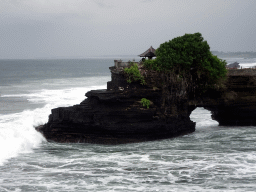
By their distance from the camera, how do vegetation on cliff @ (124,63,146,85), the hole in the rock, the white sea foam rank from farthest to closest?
the hole in the rock < vegetation on cliff @ (124,63,146,85) < the white sea foam

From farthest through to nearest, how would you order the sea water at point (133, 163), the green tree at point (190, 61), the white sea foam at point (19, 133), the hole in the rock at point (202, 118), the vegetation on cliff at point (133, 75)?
the hole in the rock at point (202, 118) < the green tree at point (190, 61) < the vegetation on cliff at point (133, 75) < the white sea foam at point (19, 133) < the sea water at point (133, 163)

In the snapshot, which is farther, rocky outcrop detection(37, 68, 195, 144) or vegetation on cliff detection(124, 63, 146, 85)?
vegetation on cliff detection(124, 63, 146, 85)

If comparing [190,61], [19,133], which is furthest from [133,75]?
[19,133]

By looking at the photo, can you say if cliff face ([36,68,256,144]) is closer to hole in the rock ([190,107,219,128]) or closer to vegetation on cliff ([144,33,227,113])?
vegetation on cliff ([144,33,227,113])

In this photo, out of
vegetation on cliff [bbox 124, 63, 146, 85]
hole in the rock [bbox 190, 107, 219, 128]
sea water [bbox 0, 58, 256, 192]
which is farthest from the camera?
hole in the rock [bbox 190, 107, 219, 128]

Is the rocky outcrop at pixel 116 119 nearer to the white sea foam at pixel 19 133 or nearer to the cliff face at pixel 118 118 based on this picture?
the cliff face at pixel 118 118

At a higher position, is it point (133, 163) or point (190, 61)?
point (190, 61)

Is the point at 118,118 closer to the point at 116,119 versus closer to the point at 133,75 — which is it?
the point at 116,119

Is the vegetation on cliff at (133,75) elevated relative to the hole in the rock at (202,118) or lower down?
elevated

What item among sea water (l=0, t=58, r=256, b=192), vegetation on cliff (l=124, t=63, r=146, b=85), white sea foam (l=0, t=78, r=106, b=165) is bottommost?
sea water (l=0, t=58, r=256, b=192)

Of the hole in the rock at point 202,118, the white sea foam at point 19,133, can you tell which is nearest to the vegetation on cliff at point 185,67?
the hole in the rock at point 202,118

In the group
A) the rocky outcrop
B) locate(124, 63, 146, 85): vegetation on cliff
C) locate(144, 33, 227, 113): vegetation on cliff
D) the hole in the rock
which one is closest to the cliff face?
the rocky outcrop

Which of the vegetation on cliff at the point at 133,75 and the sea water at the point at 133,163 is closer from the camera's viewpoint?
the sea water at the point at 133,163

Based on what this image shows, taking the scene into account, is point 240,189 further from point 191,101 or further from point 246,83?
point 246,83
